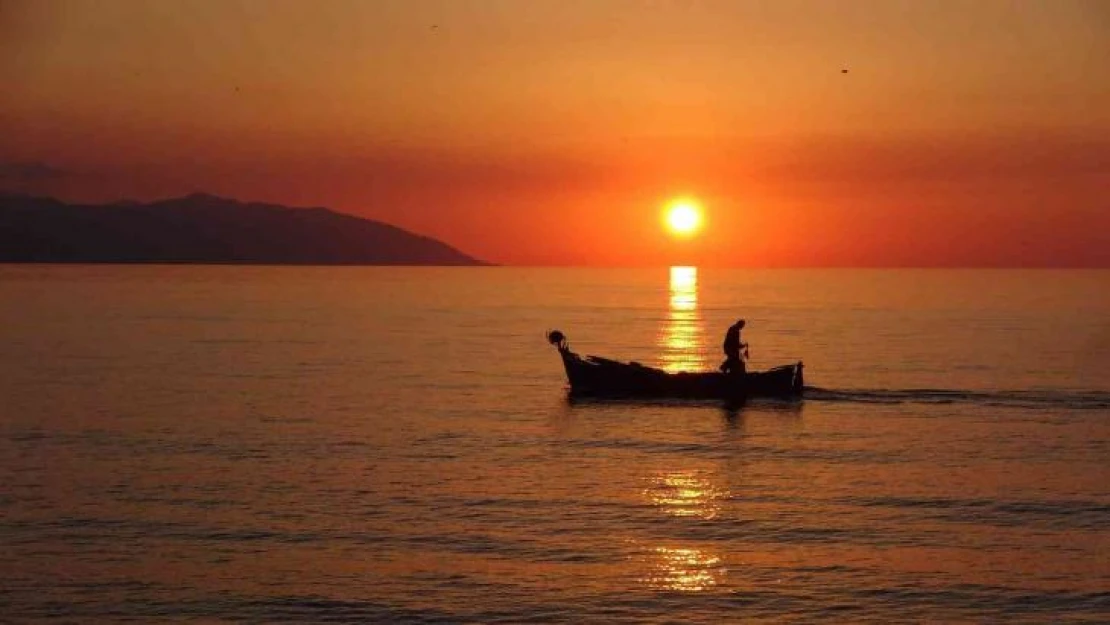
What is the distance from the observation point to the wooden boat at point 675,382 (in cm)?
4509

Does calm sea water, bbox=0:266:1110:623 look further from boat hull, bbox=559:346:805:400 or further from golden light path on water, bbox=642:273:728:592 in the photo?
boat hull, bbox=559:346:805:400

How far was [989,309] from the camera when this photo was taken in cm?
13838

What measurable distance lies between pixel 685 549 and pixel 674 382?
23.0 meters

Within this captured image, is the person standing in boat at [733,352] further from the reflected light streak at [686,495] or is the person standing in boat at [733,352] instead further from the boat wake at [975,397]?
the reflected light streak at [686,495]

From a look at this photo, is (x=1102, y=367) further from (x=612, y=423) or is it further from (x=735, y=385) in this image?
(x=612, y=423)

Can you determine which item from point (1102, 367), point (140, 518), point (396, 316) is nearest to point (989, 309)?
point (396, 316)

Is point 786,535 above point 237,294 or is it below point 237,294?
below

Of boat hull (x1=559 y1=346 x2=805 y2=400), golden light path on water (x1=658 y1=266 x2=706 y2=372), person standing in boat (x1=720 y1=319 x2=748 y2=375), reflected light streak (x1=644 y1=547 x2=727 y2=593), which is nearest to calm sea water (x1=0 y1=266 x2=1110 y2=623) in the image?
reflected light streak (x1=644 y1=547 x2=727 y2=593)

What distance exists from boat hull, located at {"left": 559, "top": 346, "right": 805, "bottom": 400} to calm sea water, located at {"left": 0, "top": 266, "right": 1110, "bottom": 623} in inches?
50.4

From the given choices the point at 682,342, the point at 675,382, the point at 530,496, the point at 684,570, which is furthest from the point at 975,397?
the point at 682,342

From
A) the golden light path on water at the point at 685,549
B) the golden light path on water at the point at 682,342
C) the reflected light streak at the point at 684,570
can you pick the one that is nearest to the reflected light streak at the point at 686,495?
the golden light path on water at the point at 685,549

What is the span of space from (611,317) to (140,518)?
3817 inches

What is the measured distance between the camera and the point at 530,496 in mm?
26844

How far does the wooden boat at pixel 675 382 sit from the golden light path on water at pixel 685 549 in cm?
1536
